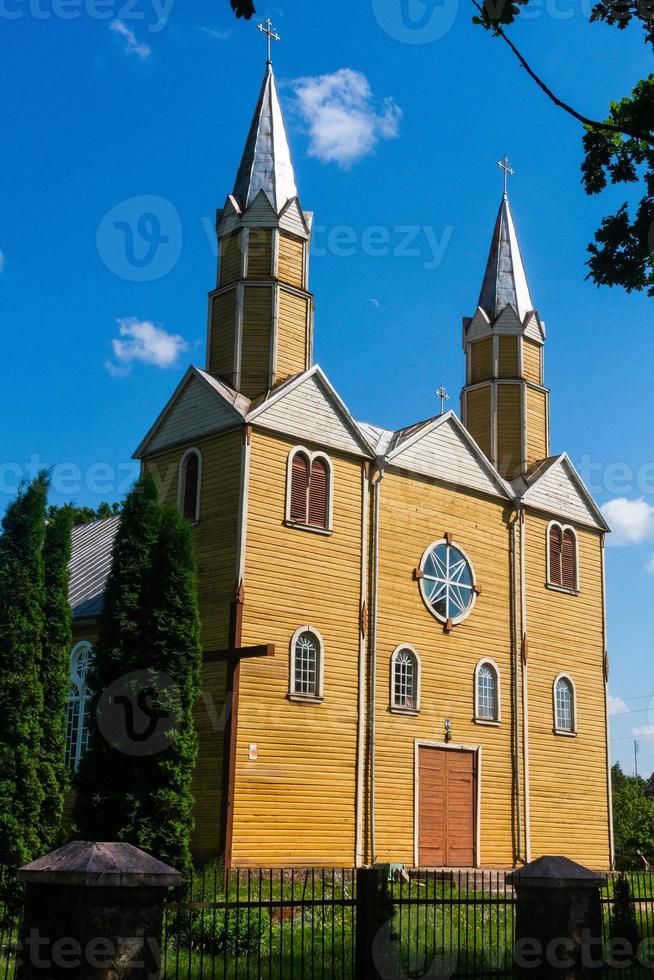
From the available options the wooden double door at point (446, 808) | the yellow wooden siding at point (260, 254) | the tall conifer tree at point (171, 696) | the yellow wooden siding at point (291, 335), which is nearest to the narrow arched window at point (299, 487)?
the yellow wooden siding at point (291, 335)

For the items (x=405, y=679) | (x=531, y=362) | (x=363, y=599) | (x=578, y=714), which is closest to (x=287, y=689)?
(x=363, y=599)

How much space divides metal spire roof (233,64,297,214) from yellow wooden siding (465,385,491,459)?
762cm

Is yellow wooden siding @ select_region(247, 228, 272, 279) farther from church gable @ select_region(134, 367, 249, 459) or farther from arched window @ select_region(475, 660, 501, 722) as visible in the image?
arched window @ select_region(475, 660, 501, 722)

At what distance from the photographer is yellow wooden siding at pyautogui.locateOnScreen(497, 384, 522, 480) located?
28.4m

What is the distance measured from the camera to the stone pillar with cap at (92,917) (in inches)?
295

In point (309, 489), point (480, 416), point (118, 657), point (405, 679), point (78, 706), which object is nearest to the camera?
point (118, 657)

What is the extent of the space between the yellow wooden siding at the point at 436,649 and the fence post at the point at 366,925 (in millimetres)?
13003

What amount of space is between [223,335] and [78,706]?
914 centimetres

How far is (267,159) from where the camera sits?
25.2m

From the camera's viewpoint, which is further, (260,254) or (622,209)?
(260,254)

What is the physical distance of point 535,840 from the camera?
994 inches

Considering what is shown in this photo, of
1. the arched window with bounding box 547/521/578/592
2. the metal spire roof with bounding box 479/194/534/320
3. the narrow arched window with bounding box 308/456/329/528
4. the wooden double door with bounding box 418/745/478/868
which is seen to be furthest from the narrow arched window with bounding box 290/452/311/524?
the metal spire roof with bounding box 479/194/534/320

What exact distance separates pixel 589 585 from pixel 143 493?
14025 mm

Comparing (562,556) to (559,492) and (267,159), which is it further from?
(267,159)
